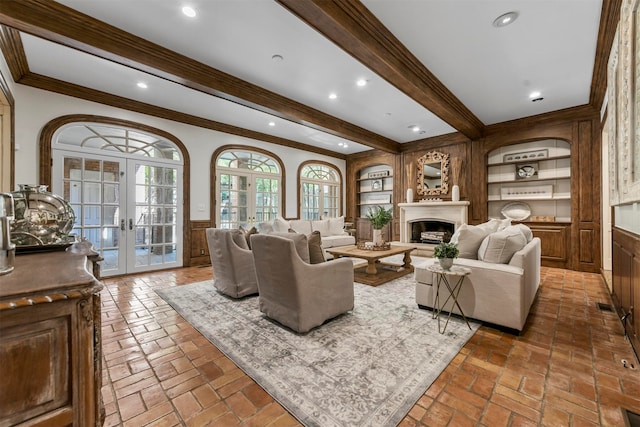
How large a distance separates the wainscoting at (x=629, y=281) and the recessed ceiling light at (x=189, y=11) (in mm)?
3969

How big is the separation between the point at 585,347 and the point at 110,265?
6.06m

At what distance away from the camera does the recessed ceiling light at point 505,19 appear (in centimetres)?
253

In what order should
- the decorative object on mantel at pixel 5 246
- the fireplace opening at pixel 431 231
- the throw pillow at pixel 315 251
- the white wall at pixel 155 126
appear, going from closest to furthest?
the decorative object on mantel at pixel 5 246 → the throw pillow at pixel 315 251 → the white wall at pixel 155 126 → the fireplace opening at pixel 431 231

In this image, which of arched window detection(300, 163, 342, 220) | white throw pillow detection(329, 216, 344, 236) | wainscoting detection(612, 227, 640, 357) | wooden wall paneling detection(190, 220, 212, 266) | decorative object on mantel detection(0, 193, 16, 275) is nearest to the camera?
decorative object on mantel detection(0, 193, 16, 275)

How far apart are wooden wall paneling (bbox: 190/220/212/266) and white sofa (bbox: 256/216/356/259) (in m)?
1.10

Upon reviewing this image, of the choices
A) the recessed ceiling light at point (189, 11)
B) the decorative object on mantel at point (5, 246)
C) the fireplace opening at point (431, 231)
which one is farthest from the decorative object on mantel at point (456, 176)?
the decorative object on mantel at point (5, 246)

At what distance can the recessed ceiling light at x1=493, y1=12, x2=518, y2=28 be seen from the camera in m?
2.53

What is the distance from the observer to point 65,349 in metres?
0.76

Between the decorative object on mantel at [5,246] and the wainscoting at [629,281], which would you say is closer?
the decorative object on mantel at [5,246]

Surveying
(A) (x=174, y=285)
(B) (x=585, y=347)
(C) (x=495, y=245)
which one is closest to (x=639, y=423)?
Answer: (B) (x=585, y=347)

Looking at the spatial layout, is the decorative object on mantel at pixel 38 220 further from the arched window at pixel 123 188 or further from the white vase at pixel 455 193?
the white vase at pixel 455 193

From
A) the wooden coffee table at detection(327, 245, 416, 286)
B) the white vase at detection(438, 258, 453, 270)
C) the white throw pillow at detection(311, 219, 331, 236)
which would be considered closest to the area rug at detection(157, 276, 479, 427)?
the white vase at detection(438, 258, 453, 270)

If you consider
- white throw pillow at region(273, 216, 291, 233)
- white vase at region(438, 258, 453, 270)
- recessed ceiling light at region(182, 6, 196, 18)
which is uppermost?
recessed ceiling light at region(182, 6, 196, 18)

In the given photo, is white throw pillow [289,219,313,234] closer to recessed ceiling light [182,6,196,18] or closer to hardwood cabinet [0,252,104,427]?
recessed ceiling light [182,6,196,18]
